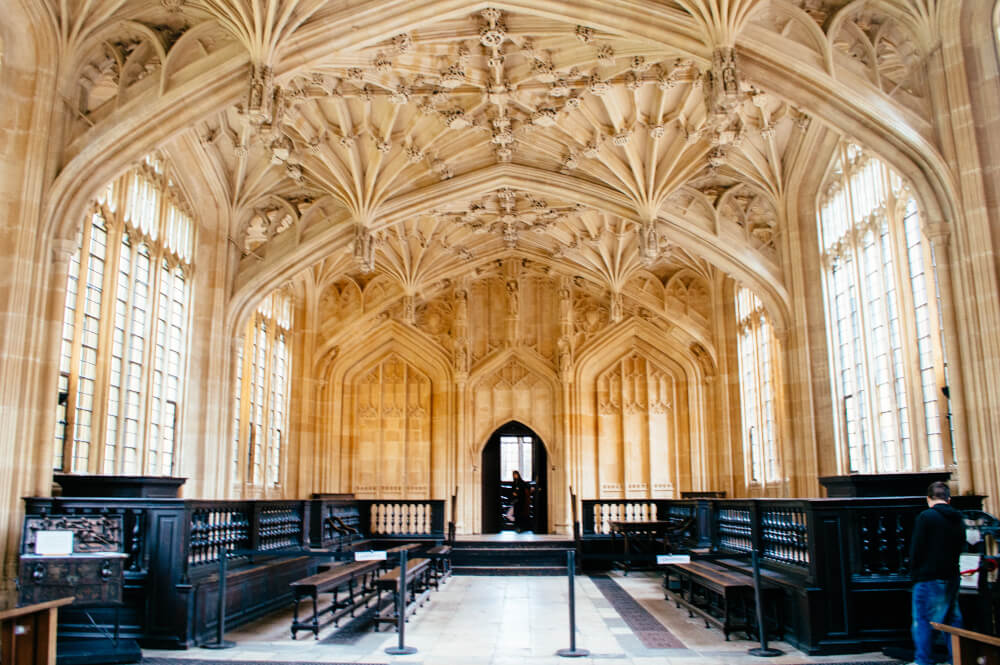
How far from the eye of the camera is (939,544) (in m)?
6.41

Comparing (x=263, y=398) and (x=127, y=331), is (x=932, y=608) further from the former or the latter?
(x=263, y=398)

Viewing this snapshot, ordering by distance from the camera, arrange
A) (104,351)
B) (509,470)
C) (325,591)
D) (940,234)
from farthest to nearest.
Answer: (509,470)
(104,351)
(940,234)
(325,591)

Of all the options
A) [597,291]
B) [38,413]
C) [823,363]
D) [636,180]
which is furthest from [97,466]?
[597,291]

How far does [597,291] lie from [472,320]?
3.47m

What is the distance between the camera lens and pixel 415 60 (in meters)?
12.6

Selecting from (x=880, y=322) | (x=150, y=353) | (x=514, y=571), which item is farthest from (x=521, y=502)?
(x=880, y=322)

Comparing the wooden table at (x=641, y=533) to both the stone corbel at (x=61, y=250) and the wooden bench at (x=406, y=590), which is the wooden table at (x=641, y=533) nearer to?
the wooden bench at (x=406, y=590)

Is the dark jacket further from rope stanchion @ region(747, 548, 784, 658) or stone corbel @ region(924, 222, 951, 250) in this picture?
stone corbel @ region(924, 222, 951, 250)

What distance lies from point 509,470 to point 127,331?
12861 millimetres

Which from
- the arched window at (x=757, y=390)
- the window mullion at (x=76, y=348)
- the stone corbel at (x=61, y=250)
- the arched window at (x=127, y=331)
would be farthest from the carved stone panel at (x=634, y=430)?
the stone corbel at (x=61, y=250)

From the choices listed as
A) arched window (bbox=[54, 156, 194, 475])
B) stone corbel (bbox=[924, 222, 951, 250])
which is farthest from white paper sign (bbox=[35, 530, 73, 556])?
stone corbel (bbox=[924, 222, 951, 250])

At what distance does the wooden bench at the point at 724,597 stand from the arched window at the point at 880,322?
3235mm

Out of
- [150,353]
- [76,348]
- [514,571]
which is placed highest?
[150,353]

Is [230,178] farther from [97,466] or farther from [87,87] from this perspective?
[97,466]
